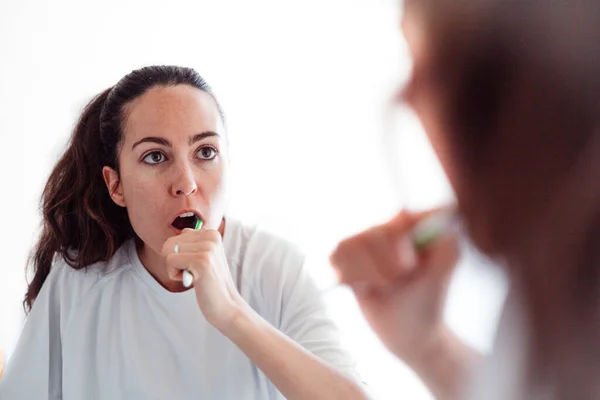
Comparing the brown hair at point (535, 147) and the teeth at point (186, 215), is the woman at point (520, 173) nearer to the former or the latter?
the brown hair at point (535, 147)

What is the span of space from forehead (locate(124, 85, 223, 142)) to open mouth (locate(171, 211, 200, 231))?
12 centimetres

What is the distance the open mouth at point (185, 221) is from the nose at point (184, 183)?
4 cm

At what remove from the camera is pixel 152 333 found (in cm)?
112

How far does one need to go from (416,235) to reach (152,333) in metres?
0.95

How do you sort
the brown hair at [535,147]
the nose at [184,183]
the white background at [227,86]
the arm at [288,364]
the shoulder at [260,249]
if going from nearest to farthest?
the brown hair at [535,147]
the arm at [288,364]
the nose at [184,183]
the shoulder at [260,249]
the white background at [227,86]

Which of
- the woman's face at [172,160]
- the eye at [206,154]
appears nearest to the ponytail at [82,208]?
the woman's face at [172,160]

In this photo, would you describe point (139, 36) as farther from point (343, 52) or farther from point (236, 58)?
point (343, 52)

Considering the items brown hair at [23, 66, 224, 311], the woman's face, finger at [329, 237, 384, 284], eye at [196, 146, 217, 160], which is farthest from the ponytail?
finger at [329, 237, 384, 284]

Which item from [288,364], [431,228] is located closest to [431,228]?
[431,228]

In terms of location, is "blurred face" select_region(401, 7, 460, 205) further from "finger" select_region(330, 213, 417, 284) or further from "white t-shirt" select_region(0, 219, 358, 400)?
"white t-shirt" select_region(0, 219, 358, 400)

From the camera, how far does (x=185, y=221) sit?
3.36ft

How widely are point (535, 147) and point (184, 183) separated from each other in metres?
0.81

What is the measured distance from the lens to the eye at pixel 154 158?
103cm

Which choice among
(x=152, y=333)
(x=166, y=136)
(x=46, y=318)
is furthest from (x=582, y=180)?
(x=46, y=318)
